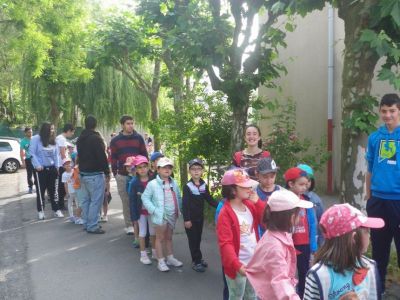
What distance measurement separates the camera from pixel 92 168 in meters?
7.43

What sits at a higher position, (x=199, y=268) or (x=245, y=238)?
(x=245, y=238)

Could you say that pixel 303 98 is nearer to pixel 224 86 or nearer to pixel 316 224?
pixel 224 86

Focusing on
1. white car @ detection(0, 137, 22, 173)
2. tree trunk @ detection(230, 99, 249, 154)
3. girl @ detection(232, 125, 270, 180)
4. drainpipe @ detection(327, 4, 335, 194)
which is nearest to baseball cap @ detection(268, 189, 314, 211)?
girl @ detection(232, 125, 270, 180)

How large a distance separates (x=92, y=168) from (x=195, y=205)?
2.69 meters

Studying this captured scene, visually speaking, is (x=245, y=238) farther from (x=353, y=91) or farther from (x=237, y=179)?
(x=353, y=91)

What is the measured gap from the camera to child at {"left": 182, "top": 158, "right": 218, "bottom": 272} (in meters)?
5.35

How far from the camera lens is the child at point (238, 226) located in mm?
3536

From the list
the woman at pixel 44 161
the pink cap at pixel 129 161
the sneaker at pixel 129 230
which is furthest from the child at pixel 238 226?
the woman at pixel 44 161

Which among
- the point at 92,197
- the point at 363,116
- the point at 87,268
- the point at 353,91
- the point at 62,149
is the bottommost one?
the point at 87,268

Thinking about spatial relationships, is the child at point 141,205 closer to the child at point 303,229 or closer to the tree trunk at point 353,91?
the child at point 303,229

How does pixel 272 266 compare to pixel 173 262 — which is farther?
pixel 173 262

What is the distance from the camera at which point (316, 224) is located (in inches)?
163

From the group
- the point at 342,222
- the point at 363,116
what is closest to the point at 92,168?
the point at 363,116

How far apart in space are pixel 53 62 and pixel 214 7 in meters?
12.7
